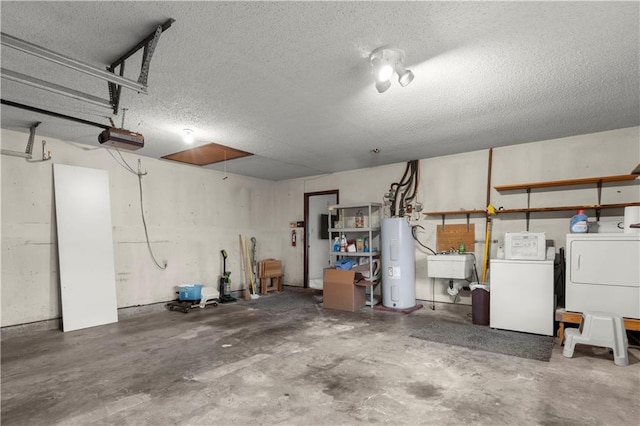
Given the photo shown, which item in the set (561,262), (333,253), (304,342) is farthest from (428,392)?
(333,253)

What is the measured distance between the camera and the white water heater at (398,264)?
5.15 m

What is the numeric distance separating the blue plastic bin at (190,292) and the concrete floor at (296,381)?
1.33 metres

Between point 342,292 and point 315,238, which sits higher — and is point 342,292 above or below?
below

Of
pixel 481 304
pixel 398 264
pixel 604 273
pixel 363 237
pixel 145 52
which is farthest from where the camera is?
pixel 363 237

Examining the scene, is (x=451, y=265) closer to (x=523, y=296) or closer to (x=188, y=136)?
(x=523, y=296)

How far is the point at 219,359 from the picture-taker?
316cm

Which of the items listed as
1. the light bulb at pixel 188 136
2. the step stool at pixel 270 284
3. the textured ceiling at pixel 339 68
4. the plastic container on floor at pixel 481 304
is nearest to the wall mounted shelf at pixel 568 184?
the textured ceiling at pixel 339 68

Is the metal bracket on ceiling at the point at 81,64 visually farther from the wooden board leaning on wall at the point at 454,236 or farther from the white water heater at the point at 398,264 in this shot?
the wooden board leaning on wall at the point at 454,236

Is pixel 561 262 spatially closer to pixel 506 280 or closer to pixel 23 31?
pixel 506 280

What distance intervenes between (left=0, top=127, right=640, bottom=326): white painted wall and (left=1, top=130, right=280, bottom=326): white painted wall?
0.01 meters

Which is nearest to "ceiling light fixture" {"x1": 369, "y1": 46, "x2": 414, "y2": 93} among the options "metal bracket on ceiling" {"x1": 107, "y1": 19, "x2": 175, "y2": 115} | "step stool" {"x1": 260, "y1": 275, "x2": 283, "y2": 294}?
"metal bracket on ceiling" {"x1": 107, "y1": 19, "x2": 175, "y2": 115}

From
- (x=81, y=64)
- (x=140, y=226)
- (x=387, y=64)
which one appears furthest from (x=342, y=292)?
(x=81, y=64)

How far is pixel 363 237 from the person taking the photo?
6.25m

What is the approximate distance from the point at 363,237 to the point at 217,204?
3015mm
